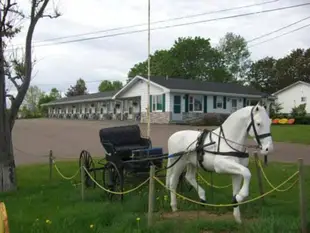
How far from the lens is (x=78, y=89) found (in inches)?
4055

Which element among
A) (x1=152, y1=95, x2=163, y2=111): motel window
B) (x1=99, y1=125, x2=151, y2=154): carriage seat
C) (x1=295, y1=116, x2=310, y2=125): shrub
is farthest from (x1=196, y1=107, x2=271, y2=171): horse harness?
(x1=295, y1=116, x2=310, y2=125): shrub

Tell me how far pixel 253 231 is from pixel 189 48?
6982 cm

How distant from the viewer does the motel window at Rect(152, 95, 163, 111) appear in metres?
43.2

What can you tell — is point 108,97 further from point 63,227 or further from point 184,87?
point 63,227

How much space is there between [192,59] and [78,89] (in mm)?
36519

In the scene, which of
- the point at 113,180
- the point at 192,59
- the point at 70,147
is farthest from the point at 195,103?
the point at 113,180

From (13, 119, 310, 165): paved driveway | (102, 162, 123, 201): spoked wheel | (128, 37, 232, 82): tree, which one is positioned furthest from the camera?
(128, 37, 232, 82): tree

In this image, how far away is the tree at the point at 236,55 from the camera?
8094 centimetres

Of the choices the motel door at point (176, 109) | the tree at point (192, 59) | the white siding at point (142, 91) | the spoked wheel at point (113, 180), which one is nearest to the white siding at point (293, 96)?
the tree at point (192, 59)

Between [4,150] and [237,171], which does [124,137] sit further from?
[237,171]

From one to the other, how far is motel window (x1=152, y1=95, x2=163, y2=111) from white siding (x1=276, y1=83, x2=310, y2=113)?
71.8 ft

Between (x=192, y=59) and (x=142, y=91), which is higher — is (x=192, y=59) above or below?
above

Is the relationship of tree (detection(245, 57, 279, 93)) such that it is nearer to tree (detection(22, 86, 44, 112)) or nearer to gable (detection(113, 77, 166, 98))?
gable (detection(113, 77, 166, 98))

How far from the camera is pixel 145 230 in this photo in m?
6.91
